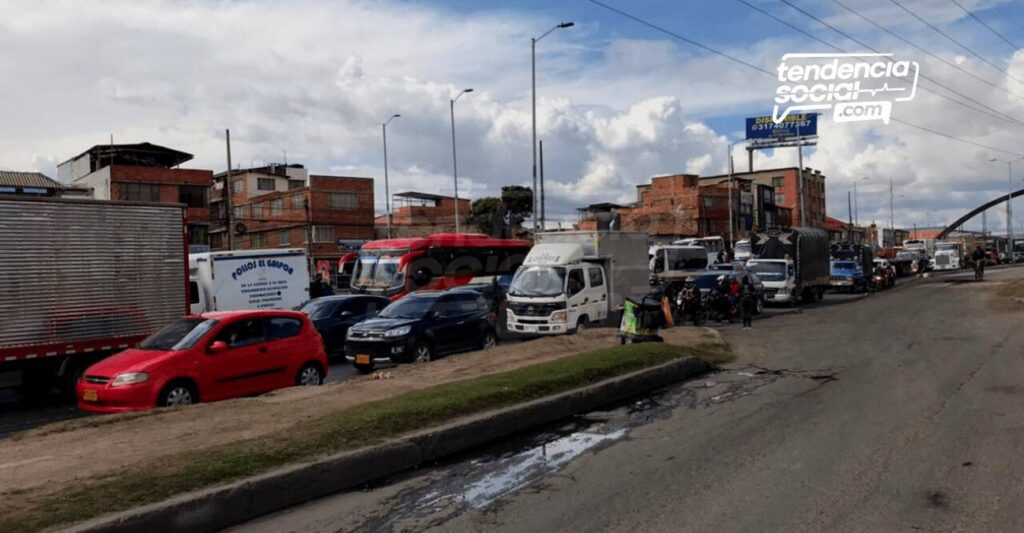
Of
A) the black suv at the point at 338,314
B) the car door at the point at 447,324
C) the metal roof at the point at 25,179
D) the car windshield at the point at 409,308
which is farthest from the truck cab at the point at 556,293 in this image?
the metal roof at the point at 25,179

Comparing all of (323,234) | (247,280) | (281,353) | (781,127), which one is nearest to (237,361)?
(281,353)

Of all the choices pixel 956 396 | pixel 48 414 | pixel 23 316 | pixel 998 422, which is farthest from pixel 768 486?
pixel 23 316

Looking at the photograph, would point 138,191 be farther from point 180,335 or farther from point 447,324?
point 180,335

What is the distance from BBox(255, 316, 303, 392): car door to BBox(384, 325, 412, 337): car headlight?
109 inches

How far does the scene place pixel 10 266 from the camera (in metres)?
13.2

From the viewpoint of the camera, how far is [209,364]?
1166 centimetres

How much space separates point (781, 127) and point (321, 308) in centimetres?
8481

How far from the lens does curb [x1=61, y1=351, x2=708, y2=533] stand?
5.82 metres

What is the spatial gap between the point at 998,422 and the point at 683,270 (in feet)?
92.9

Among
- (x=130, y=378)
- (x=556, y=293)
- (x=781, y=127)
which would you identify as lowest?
(x=130, y=378)

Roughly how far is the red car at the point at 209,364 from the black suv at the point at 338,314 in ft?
15.8

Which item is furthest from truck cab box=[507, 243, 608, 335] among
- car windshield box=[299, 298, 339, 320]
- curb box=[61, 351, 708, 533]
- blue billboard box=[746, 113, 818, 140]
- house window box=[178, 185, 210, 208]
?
blue billboard box=[746, 113, 818, 140]

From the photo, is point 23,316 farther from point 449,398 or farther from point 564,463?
point 564,463

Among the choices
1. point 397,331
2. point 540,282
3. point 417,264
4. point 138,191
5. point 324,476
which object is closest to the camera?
point 324,476
